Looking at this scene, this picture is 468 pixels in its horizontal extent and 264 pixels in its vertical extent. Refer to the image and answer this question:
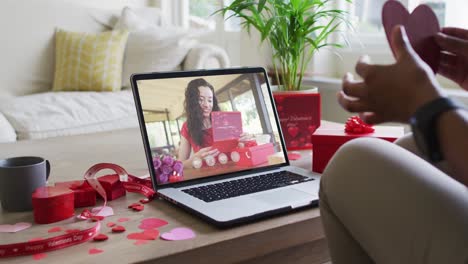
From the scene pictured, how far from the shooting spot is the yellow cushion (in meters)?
2.87

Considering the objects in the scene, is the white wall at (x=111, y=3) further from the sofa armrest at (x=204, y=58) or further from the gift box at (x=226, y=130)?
the gift box at (x=226, y=130)

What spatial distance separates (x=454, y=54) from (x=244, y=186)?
43 centimetres

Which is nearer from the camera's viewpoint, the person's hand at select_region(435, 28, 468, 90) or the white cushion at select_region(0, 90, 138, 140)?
the person's hand at select_region(435, 28, 468, 90)

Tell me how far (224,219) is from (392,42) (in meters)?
0.36

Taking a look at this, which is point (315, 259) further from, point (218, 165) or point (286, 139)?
point (286, 139)

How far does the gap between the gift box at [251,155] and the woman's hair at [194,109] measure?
0.09 metres

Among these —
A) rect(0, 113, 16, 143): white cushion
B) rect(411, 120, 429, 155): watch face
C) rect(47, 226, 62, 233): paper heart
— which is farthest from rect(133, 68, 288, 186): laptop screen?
rect(0, 113, 16, 143): white cushion

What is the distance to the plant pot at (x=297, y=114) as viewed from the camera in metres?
1.36

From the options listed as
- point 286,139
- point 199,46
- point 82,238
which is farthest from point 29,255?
point 199,46

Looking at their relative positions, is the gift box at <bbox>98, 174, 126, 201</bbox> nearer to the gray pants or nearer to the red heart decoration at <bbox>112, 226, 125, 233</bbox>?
the red heart decoration at <bbox>112, 226, 125, 233</bbox>

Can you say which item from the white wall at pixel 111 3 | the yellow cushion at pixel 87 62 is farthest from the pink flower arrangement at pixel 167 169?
the white wall at pixel 111 3

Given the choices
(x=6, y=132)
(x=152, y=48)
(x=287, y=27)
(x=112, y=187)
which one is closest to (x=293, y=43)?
(x=287, y=27)

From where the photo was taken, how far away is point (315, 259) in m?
0.96

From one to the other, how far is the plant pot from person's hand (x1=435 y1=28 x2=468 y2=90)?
1.78ft
